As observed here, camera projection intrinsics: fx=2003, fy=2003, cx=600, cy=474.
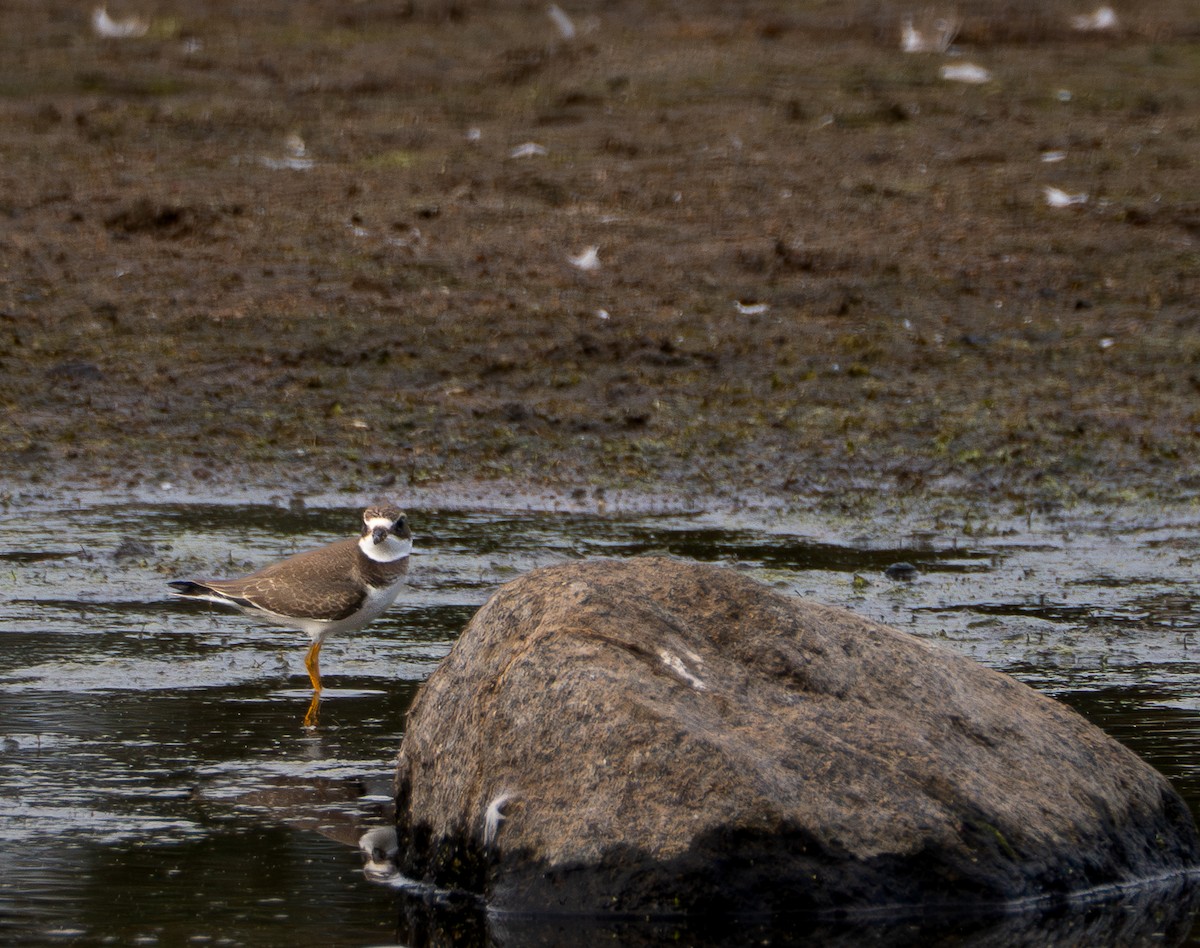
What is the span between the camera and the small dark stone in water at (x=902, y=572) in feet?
31.7

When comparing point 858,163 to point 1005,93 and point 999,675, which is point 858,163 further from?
point 999,675

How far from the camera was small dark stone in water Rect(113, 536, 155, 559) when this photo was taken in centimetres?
994

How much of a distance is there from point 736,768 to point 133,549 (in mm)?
5149

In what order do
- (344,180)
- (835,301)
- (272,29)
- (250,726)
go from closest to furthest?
1. (250,726)
2. (835,301)
3. (344,180)
4. (272,29)

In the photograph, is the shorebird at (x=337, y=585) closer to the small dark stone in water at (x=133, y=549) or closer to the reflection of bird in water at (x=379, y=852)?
the reflection of bird in water at (x=379, y=852)

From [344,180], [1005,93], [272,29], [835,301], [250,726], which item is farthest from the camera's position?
[272,29]

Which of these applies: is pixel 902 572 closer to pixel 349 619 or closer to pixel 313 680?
pixel 349 619

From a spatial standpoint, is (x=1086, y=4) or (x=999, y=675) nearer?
(x=999, y=675)

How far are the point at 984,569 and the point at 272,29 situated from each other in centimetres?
1359

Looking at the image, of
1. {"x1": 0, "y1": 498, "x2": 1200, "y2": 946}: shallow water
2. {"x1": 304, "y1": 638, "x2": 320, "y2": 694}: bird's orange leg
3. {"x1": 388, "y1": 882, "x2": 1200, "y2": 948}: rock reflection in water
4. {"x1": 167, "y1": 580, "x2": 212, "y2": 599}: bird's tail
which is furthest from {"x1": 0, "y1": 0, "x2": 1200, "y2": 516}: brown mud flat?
{"x1": 388, "y1": 882, "x2": 1200, "y2": 948}: rock reflection in water

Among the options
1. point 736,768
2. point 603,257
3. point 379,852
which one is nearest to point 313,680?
point 379,852

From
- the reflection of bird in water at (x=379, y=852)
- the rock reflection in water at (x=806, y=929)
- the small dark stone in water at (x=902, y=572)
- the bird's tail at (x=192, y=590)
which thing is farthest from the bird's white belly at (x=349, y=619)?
the small dark stone in water at (x=902, y=572)

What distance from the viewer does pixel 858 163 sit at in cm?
1716

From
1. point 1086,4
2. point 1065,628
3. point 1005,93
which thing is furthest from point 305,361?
point 1086,4
